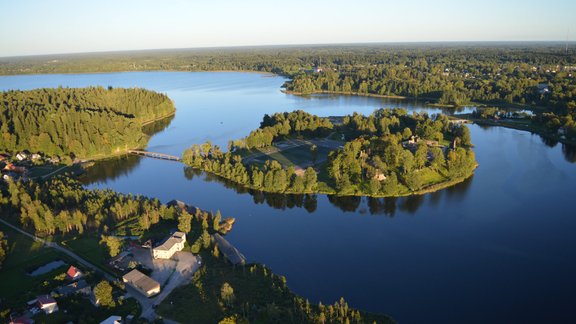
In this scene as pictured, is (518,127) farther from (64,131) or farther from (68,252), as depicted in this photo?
(64,131)

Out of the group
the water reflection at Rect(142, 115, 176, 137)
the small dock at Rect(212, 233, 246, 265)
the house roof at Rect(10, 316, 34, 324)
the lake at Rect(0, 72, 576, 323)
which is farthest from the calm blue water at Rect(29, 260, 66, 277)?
the water reflection at Rect(142, 115, 176, 137)

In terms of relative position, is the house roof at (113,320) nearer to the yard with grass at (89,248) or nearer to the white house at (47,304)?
the white house at (47,304)

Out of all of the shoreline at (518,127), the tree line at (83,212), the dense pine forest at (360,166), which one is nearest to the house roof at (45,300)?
the tree line at (83,212)

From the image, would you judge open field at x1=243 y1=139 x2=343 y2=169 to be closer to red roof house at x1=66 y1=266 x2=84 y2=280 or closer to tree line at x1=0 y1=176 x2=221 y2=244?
tree line at x1=0 y1=176 x2=221 y2=244

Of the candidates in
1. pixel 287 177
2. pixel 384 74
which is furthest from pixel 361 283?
pixel 384 74

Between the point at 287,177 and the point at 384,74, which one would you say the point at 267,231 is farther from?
the point at 384,74

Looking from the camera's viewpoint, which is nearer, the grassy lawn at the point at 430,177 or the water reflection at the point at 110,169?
the grassy lawn at the point at 430,177
